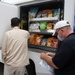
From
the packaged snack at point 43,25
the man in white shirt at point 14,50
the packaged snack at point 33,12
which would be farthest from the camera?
the packaged snack at point 33,12

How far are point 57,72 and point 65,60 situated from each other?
0.26 m

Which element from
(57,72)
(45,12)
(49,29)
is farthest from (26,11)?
(57,72)

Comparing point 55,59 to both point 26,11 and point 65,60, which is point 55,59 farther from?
point 26,11

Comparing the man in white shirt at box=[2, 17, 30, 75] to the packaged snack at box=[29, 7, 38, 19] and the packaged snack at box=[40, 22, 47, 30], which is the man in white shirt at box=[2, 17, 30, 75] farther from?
the packaged snack at box=[29, 7, 38, 19]

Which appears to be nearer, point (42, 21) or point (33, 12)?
point (42, 21)

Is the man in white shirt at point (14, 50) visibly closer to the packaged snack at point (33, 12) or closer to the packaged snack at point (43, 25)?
the packaged snack at point (43, 25)

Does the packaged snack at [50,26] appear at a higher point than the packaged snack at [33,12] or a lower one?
lower

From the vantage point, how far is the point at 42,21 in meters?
3.55

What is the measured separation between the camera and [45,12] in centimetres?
355

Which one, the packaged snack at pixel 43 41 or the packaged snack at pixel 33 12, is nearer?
the packaged snack at pixel 43 41

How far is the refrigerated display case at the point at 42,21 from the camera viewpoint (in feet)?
10.7

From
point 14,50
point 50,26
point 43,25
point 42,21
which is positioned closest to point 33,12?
point 42,21

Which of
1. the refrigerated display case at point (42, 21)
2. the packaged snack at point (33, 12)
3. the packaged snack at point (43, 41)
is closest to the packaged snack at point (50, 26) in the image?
the refrigerated display case at point (42, 21)

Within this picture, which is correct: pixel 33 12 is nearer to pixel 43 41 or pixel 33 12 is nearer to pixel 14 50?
pixel 43 41
